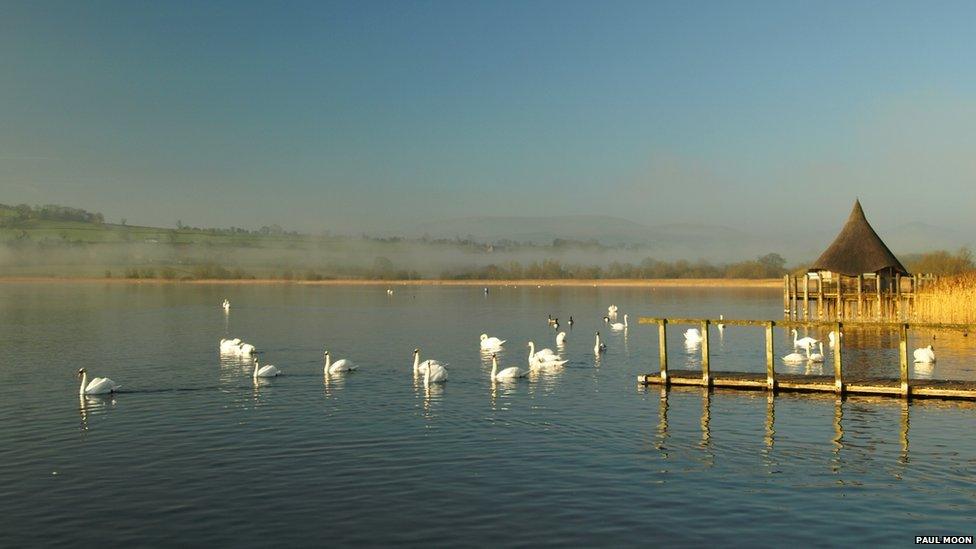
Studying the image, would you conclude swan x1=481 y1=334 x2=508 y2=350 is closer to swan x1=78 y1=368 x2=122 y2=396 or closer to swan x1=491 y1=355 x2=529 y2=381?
swan x1=491 y1=355 x2=529 y2=381

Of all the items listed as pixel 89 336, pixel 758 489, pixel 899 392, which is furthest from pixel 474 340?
pixel 758 489

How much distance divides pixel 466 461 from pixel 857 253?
173 ft

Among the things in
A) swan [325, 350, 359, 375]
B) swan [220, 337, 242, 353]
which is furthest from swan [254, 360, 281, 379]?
swan [220, 337, 242, 353]

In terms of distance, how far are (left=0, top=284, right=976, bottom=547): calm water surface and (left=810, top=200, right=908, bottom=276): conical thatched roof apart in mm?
24826

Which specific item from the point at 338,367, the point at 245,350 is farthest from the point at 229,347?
the point at 338,367

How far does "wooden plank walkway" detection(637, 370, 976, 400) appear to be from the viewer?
28.0 metres

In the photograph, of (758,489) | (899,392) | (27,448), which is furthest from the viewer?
(899,392)

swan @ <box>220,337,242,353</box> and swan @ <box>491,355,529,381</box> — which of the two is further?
swan @ <box>220,337,242,353</box>

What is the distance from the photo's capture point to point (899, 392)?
28.3 m

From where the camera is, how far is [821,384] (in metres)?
29.6

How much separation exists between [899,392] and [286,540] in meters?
22.0

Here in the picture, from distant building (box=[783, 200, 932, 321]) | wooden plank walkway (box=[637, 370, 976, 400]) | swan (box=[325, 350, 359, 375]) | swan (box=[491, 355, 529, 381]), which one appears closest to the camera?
wooden plank walkway (box=[637, 370, 976, 400])

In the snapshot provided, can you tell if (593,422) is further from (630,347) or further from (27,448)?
(630,347)

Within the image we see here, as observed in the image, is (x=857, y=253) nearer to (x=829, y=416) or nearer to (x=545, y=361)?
(x=545, y=361)
